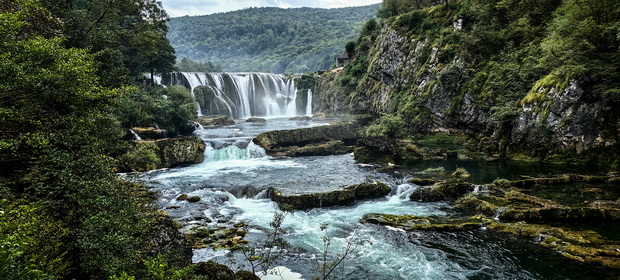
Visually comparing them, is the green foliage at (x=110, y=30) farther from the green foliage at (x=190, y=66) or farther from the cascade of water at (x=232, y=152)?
the green foliage at (x=190, y=66)

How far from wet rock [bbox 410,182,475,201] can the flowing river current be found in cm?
58

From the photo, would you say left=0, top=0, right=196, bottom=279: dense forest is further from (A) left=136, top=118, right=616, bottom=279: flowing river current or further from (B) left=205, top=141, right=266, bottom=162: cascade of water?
(B) left=205, top=141, right=266, bottom=162: cascade of water

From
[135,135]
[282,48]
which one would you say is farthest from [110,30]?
[282,48]

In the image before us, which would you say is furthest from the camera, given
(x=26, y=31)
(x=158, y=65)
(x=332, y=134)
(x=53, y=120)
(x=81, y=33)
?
(x=158, y=65)

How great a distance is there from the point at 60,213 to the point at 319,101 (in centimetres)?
5390

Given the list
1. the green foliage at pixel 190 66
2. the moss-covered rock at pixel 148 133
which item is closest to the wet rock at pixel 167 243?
the moss-covered rock at pixel 148 133

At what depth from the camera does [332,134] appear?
104ft

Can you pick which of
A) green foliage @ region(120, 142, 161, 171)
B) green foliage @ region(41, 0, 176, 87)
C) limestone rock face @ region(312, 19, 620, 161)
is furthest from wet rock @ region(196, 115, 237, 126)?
limestone rock face @ region(312, 19, 620, 161)

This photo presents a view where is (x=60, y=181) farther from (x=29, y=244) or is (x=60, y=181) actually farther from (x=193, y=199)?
(x=193, y=199)

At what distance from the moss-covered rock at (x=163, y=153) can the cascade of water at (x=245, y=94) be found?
1044 inches

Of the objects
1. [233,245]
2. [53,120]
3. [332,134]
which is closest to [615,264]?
[233,245]

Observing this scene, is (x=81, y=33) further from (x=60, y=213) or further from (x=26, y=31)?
(x=60, y=213)

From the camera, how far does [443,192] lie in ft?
51.6

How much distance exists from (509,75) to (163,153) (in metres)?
28.5
